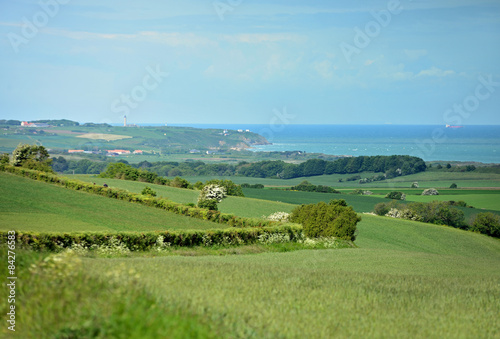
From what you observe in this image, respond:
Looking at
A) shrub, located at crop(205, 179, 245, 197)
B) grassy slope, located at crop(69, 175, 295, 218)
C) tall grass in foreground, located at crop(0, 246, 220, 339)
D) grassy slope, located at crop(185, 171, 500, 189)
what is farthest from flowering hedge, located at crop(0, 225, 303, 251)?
grassy slope, located at crop(185, 171, 500, 189)

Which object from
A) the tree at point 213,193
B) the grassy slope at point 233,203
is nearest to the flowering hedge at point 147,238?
the grassy slope at point 233,203

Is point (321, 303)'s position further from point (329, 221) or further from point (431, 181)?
point (431, 181)

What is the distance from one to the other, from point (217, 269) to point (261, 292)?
2.11m

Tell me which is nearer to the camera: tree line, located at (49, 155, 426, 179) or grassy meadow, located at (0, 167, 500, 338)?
grassy meadow, located at (0, 167, 500, 338)

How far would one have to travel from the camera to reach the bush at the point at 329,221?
28.7 meters

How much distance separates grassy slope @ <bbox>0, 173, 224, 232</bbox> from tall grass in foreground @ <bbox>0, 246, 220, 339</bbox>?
14.3 metres

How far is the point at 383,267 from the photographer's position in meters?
16.6

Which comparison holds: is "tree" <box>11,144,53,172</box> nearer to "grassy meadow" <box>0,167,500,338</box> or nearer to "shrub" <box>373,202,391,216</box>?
"shrub" <box>373,202,391,216</box>

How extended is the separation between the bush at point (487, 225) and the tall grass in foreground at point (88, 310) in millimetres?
40822

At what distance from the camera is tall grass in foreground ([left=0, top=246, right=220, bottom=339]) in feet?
17.2

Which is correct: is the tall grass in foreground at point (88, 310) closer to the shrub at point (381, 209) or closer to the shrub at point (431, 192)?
the shrub at point (381, 209)

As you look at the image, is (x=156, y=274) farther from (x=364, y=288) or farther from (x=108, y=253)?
(x=108, y=253)

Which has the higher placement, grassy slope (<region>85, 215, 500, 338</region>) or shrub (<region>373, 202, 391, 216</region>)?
grassy slope (<region>85, 215, 500, 338</region>)

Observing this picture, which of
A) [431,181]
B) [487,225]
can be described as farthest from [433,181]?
[487,225]
